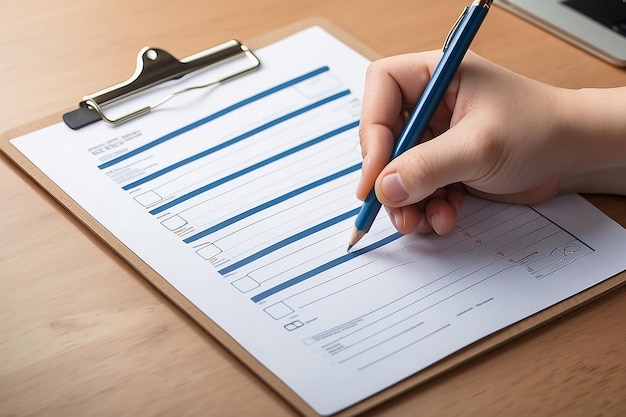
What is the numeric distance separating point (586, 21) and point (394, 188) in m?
0.41

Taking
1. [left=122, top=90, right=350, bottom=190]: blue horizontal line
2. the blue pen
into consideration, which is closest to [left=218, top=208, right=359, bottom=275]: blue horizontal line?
the blue pen

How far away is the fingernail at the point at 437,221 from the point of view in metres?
0.74

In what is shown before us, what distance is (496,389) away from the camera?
62cm

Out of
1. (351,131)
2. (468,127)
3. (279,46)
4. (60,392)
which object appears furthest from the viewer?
(279,46)

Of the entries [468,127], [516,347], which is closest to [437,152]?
[468,127]

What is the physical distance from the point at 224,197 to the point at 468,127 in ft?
0.74

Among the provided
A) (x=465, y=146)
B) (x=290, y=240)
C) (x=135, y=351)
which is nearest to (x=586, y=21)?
(x=465, y=146)

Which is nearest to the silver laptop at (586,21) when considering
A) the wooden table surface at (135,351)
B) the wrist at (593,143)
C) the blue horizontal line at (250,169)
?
the wooden table surface at (135,351)

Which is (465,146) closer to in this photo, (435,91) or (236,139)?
(435,91)

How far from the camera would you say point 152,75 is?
2.98 feet

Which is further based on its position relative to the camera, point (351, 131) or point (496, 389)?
point (351, 131)

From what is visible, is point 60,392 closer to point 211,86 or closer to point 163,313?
point 163,313

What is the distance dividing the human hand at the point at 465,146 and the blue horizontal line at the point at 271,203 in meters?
0.04

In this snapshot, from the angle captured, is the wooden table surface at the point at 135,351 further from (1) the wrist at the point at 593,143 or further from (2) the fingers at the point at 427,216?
(2) the fingers at the point at 427,216
